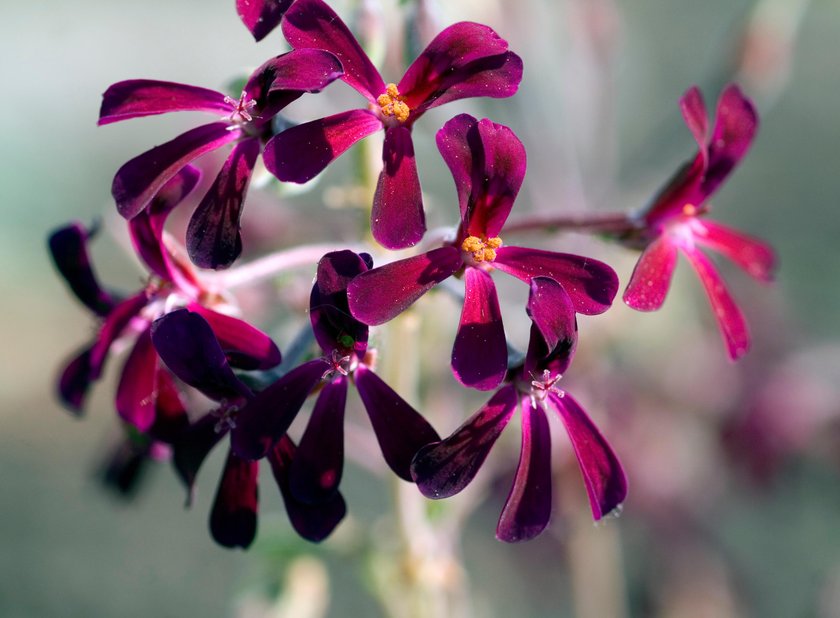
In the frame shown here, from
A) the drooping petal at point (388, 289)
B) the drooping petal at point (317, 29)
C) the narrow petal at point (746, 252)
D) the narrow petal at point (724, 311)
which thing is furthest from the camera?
the narrow petal at point (746, 252)

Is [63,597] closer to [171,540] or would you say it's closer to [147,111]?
[171,540]

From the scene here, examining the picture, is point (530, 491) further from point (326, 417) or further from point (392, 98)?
point (392, 98)

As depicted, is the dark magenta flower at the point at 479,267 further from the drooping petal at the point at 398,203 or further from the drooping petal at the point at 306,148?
the drooping petal at the point at 306,148

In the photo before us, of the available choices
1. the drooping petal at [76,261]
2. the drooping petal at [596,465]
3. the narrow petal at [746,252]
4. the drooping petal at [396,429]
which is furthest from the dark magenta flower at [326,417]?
the narrow petal at [746,252]

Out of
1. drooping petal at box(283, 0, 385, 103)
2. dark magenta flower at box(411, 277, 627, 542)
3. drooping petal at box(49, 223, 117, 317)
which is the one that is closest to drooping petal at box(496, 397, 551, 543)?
dark magenta flower at box(411, 277, 627, 542)

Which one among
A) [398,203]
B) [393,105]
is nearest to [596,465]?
[398,203]

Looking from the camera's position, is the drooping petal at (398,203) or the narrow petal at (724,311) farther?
the narrow petal at (724,311)

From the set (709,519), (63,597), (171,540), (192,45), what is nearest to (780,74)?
(709,519)
